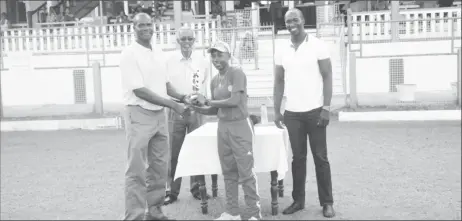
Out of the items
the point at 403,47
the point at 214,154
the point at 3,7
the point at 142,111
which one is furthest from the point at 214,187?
the point at 3,7

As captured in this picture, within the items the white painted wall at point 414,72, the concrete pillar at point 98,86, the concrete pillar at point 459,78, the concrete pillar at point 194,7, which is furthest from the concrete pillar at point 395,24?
the concrete pillar at point 194,7

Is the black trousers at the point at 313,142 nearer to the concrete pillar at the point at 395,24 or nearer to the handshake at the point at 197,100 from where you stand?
the handshake at the point at 197,100

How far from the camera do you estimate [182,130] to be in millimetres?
7086

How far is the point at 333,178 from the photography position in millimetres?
8078

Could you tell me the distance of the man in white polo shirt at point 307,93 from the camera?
607 cm

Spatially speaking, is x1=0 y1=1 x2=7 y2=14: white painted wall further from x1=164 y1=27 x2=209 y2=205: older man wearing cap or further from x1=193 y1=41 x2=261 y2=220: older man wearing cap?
x1=193 y1=41 x2=261 y2=220: older man wearing cap

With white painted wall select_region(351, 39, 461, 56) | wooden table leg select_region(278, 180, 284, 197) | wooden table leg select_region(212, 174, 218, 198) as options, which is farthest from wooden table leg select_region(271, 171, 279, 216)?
white painted wall select_region(351, 39, 461, 56)

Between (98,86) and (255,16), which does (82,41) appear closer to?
(98,86)

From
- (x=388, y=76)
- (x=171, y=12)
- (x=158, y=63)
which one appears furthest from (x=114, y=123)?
(x=171, y=12)

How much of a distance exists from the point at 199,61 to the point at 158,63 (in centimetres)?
124

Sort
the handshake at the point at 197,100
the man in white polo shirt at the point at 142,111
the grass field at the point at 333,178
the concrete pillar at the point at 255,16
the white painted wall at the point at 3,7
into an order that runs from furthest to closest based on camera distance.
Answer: the white painted wall at the point at 3,7
the concrete pillar at the point at 255,16
the grass field at the point at 333,178
the handshake at the point at 197,100
the man in white polo shirt at the point at 142,111

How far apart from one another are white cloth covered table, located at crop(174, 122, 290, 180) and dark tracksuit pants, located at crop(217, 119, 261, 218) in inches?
13.8

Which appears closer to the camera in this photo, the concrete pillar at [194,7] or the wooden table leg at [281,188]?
the wooden table leg at [281,188]

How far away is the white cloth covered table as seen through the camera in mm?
6281
